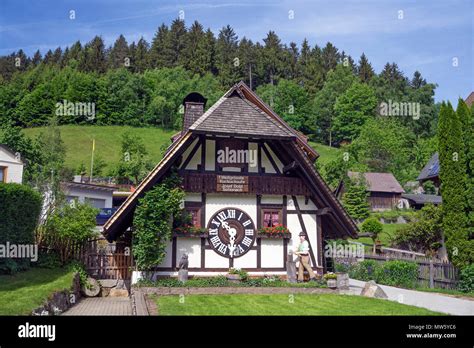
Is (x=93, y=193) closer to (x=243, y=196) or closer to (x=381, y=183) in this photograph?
(x=243, y=196)

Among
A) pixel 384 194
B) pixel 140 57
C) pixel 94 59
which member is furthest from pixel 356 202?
Result: pixel 94 59

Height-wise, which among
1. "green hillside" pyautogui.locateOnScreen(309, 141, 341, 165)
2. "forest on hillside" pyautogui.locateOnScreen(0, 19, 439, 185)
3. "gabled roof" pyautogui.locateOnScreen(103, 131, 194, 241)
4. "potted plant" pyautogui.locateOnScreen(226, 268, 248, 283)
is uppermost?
"forest on hillside" pyautogui.locateOnScreen(0, 19, 439, 185)

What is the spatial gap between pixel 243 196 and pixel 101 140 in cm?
7659

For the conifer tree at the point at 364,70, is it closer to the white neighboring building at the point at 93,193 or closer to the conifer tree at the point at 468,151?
the white neighboring building at the point at 93,193

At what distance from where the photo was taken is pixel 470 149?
75.8 ft

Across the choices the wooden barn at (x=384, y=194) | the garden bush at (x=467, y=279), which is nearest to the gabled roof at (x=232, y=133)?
the garden bush at (x=467, y=279)

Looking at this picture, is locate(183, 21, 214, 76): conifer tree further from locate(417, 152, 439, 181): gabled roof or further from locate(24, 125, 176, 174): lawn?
locate(417, 152, 439, 181): gabled roof

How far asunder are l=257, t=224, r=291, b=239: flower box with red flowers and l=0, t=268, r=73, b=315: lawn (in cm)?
709

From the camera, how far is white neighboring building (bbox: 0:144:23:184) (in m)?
38.6

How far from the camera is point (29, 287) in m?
14.4

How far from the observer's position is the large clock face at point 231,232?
18.9 m

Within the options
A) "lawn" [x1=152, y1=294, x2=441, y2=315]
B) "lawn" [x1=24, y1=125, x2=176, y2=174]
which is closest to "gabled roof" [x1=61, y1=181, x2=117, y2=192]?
"lawn" [x1=24, y1=125, x2=176, y2=174]

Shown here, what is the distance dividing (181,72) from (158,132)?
2277 cm
